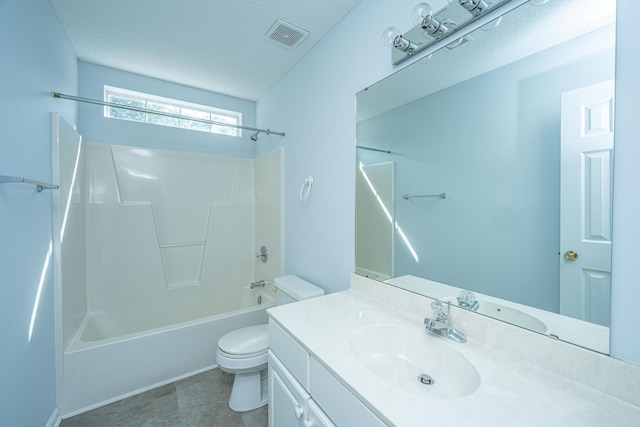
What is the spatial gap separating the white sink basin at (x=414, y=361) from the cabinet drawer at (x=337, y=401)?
0.43 feet

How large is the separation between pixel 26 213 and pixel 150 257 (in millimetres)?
1283

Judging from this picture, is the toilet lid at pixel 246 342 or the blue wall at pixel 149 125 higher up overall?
the blue wall at pixel 149 125

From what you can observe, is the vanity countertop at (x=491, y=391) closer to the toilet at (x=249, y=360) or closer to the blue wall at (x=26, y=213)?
the toilet at (x=249, y=360)

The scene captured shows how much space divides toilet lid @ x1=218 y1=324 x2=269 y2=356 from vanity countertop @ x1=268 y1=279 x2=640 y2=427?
0.78 meters

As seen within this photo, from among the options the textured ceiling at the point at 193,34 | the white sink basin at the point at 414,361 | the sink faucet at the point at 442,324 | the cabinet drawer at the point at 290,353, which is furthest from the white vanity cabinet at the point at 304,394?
the textured ceiling at the point at 193,34

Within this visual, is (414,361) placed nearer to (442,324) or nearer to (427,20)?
(442,324)

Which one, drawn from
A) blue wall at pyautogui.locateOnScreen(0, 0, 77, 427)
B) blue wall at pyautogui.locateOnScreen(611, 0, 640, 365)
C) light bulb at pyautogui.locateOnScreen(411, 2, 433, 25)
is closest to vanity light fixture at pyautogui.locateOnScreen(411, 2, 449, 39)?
light bulb at pyautogui.locateOnScreen(411, 2, 433, 25)

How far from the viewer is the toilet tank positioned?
167 cm

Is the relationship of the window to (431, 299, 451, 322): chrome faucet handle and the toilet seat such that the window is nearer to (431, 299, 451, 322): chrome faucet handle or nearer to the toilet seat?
the toilet seat

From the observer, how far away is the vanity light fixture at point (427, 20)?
102 centimetres

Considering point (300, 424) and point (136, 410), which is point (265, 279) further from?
point (300, 424)

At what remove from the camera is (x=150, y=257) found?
2.42 metres

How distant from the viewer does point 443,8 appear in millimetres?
1044

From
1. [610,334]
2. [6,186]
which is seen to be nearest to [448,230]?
[610,334]
